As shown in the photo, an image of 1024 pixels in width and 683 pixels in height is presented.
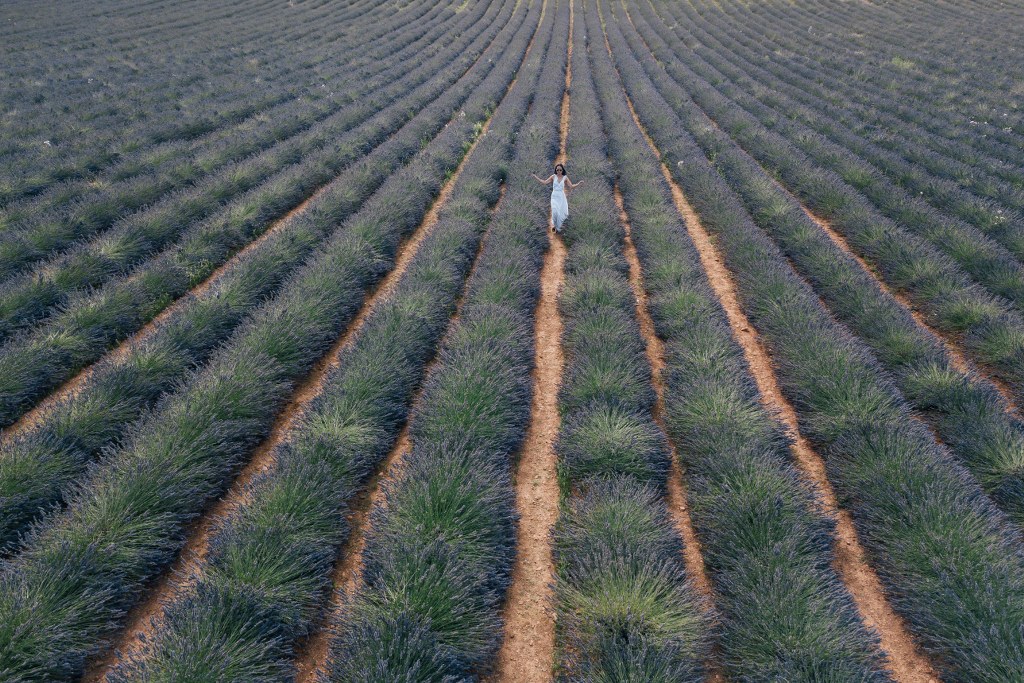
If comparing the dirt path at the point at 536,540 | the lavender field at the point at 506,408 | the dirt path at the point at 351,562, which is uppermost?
the lavender field at the point at 506,408

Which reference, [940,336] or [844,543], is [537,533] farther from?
[940,336]

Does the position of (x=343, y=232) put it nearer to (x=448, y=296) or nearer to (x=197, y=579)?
(x=448, y=296)

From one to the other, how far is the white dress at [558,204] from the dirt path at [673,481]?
4.59 feet

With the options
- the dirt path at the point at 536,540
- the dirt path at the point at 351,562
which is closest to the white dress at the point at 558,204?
the dirt path at the point at 536,540

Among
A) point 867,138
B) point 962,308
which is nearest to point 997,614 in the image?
point 962,308

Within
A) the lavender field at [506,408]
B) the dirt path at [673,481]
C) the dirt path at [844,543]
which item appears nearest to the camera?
the lavender field at [506,408]

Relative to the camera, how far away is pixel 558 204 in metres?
7.82

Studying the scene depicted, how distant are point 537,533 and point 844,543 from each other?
1.94 metres

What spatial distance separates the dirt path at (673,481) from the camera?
3281mm

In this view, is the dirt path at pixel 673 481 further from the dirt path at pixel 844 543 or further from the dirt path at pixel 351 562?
the dirt path at pixel 351 562

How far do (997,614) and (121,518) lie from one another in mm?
4581

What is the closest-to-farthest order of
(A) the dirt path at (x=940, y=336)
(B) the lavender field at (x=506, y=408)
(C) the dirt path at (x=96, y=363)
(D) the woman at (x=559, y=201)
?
(B) the lavender field at (x=506, y=408) < (C) the dirt path at (x=96, y=363) < (A) the dirt path at (x=940, y=336) < (D) the woman at (x=559, y=201)

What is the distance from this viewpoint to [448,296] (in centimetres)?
593

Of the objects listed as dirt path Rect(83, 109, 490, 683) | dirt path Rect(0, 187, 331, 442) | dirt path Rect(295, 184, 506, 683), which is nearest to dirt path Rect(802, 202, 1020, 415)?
dirt path Rect(295, 184, 506, 683)
